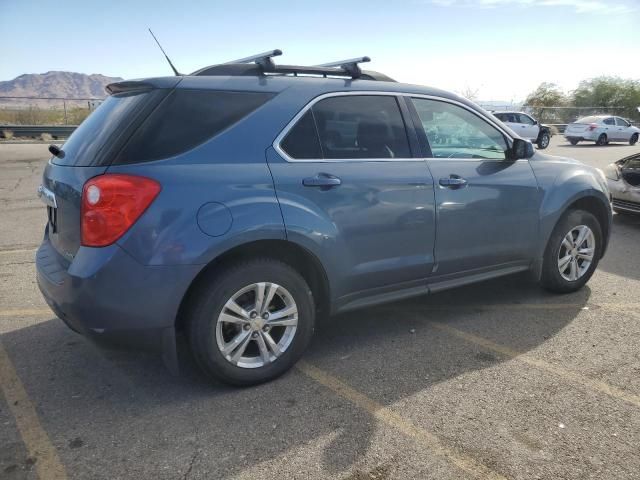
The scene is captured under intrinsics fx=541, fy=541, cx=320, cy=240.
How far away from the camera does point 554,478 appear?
2.44 m

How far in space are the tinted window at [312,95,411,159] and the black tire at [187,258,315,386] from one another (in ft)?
2.71

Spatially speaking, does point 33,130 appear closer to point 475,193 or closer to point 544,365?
point 475,193

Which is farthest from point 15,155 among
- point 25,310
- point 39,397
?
point 39,397

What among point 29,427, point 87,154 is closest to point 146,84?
point 87,154

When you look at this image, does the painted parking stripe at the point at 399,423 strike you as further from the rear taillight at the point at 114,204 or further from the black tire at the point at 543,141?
the black tire at the point at 543,141

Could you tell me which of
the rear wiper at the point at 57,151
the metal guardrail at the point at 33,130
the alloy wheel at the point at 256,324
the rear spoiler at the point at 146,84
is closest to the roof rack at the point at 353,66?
the rear spoiler at the point at 146,84

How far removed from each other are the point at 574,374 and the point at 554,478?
112 cm

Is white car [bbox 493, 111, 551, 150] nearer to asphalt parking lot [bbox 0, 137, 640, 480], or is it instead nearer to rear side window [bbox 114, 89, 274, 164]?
asphalt parking lot [bbox 0, 137, 640, 480]

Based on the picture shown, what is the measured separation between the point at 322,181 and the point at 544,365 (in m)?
1.88

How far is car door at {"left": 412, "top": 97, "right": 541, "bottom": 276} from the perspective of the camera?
388 cm

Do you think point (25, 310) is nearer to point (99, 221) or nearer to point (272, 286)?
point (99, 221)

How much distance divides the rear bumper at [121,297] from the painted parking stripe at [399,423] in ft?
3.19

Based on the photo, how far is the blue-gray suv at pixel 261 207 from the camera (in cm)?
281

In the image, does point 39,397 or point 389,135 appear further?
point 389,135
